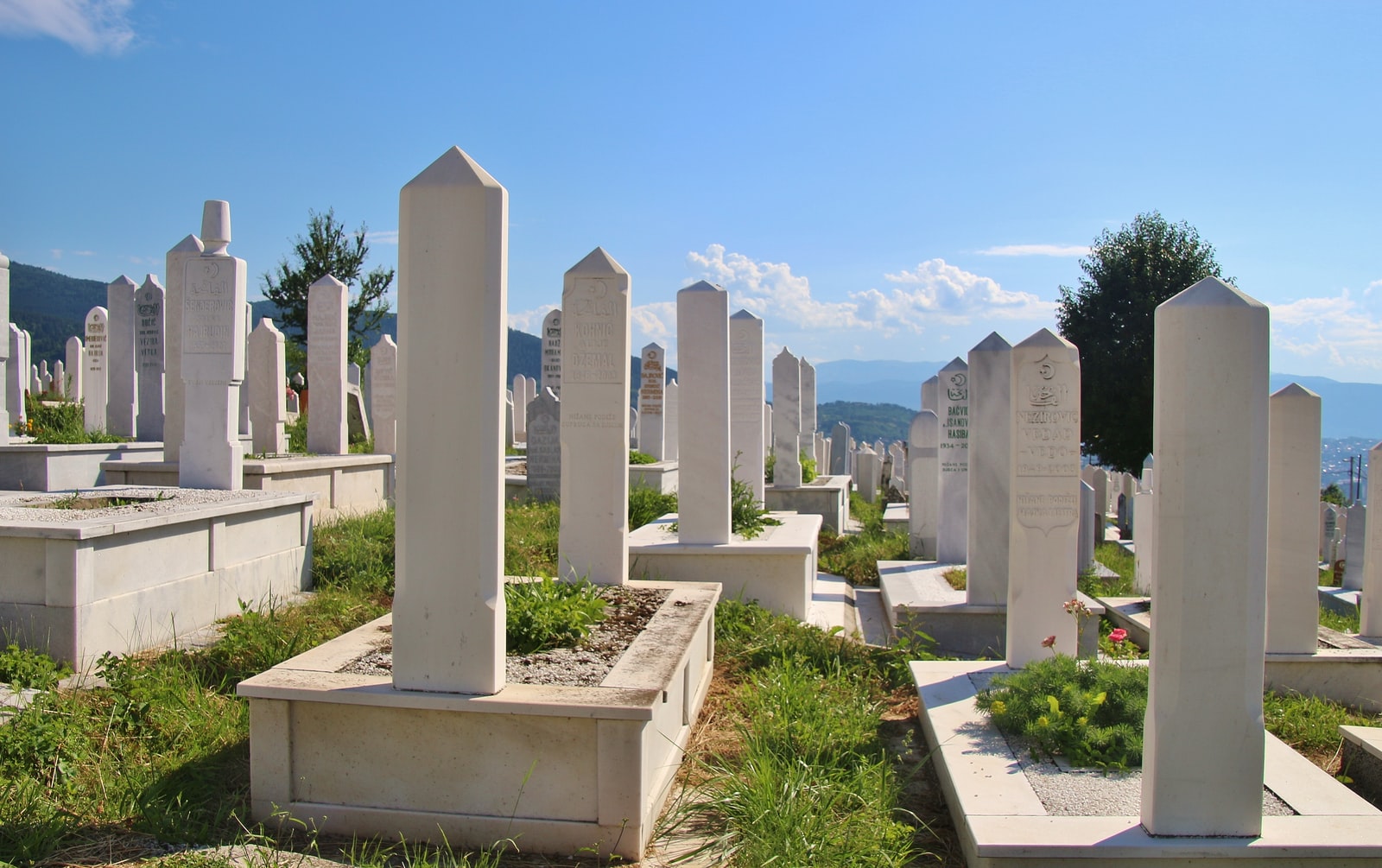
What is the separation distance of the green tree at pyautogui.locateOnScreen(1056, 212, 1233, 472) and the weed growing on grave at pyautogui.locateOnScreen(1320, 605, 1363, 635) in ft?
54.0

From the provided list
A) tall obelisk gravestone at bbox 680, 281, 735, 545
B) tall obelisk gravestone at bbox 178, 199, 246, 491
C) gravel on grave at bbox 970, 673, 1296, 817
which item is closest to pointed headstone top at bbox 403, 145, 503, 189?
gravel on grave at bbox 970, 673, 1296, 817

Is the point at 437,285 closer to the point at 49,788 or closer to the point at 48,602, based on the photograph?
the point at 49,788

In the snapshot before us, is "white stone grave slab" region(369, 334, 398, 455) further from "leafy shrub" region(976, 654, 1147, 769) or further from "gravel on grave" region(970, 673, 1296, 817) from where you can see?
"gravel on grave" region(970, 673, 1296, 817)

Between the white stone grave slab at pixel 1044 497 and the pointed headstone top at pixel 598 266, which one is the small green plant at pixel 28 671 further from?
the white stone grave slab at pixel 1044 497

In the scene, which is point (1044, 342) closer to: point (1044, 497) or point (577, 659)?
point (1044, 497)

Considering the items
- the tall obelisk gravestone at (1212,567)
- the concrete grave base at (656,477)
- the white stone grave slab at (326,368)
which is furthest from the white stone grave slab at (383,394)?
the tall obelisk gravestone at (1212,567)

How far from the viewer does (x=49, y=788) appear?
12.3 ft

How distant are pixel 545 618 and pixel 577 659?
352 millimetres

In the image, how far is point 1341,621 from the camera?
8.27 metres

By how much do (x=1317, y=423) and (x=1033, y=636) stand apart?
2339 mm

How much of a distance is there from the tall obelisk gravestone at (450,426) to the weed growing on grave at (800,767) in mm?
1114

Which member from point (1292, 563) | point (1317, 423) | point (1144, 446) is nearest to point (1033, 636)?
point (1292, 563)


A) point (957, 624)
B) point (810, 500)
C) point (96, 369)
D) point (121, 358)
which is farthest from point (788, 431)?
point (96, 369)

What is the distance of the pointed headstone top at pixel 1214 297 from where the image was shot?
3.02 m
